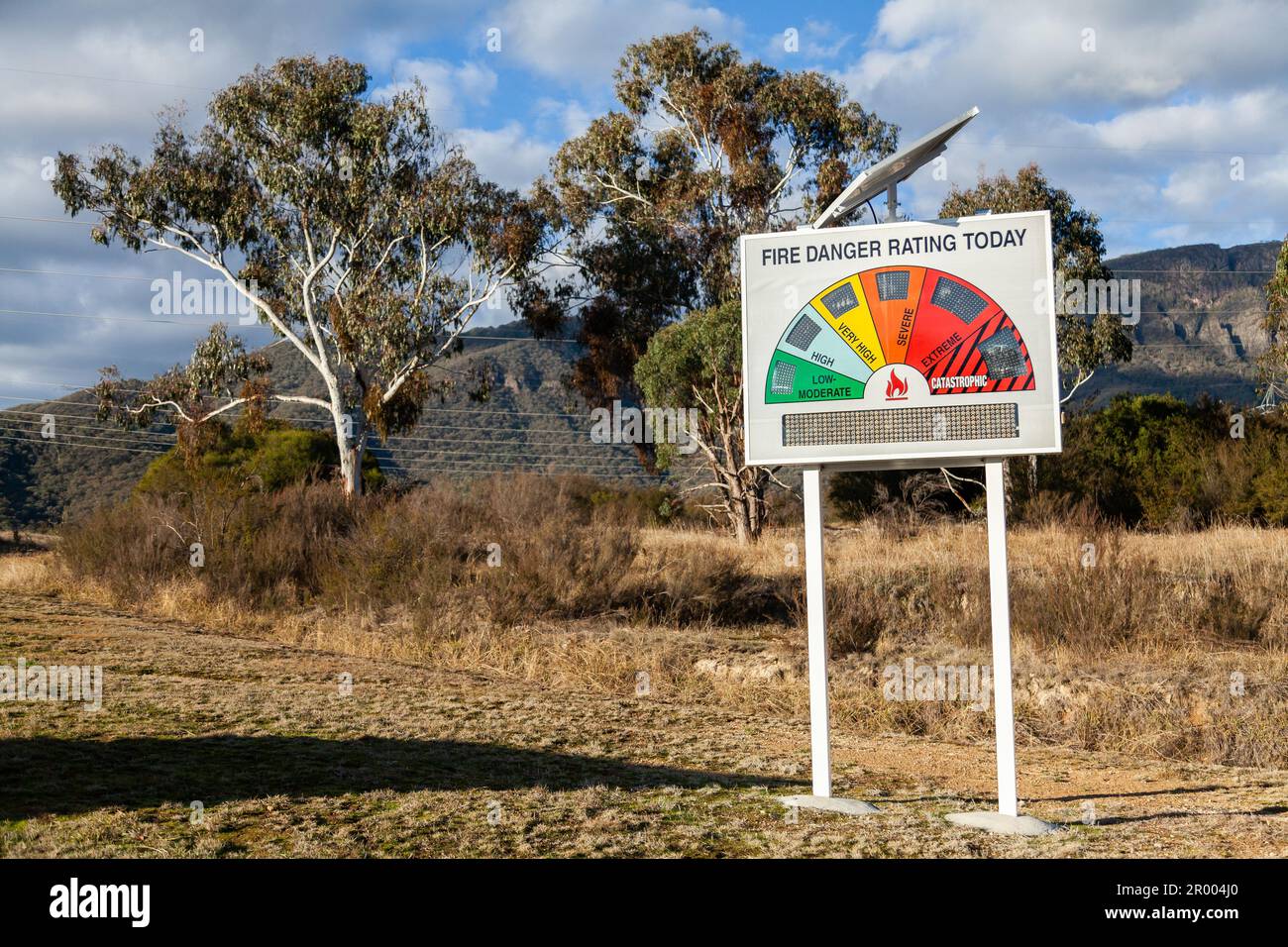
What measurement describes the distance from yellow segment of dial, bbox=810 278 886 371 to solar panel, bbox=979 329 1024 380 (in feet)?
2.11

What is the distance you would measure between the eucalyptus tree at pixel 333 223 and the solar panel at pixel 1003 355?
22879 mm

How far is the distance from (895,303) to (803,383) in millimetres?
774

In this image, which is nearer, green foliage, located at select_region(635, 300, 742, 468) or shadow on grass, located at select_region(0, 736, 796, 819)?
shadow on grass, located at select_region(0, 736, 796, 819)

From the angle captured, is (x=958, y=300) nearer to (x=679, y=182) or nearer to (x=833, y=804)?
(x=833, y=804)

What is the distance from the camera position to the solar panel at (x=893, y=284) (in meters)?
7.53

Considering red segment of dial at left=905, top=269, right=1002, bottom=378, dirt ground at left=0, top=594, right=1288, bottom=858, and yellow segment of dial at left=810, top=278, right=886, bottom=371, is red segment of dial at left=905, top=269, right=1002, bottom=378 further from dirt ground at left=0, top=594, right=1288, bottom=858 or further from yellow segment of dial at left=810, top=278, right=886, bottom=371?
dirt ground at left=0, top=594, right=1288, bottom=858

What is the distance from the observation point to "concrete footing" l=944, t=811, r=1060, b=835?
6859 mm

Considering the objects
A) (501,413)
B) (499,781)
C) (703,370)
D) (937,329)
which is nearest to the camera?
(937,329)

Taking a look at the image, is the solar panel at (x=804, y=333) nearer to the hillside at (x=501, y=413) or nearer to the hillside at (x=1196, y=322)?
the hillside at (x=501, y=413)

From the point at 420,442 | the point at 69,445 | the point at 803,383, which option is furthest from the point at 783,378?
the point at 420,442

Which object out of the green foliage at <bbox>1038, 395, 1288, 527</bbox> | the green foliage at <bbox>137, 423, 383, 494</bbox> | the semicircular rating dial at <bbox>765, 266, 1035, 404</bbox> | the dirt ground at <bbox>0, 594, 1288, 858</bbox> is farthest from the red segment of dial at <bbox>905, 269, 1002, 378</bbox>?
the green foliage at <bbox>137, 423, 383, 494</bbox>

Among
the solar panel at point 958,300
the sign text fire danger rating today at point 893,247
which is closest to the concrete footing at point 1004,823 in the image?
the solar panel at point 958,300

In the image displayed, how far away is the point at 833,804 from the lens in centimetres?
738

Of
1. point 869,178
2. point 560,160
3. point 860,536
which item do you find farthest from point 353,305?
point 869,178
